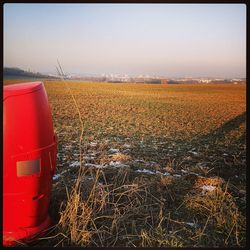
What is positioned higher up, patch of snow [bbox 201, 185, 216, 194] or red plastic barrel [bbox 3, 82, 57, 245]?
red plastic barrel [bbox 3, 82, 57, 245]

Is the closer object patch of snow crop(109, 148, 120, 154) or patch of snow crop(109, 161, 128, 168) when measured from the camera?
patch of snow crop(109, 161, 128, 168)

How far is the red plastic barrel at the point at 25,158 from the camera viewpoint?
2025 millimetres

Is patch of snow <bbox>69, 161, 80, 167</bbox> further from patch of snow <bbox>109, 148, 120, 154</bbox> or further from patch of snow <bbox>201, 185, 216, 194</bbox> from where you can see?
patch of snow <bbox>201, 185, 216, 194</bbox>

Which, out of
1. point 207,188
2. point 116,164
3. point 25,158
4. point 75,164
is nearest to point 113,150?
point 116,164

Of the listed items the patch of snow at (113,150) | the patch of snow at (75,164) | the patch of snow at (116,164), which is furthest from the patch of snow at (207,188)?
the patch of snow at (113,150)

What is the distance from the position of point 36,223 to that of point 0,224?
10.1 inches

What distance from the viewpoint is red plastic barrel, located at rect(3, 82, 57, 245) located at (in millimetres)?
2025

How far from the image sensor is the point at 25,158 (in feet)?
6.70

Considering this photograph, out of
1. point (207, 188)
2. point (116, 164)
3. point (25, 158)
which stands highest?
point (25, 158)

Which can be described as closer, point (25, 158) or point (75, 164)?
point (25, 158)

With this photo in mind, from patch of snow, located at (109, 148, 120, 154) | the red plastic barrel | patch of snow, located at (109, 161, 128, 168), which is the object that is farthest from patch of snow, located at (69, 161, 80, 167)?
the red plastic barrel

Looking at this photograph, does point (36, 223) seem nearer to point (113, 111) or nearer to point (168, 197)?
point (168, 197)

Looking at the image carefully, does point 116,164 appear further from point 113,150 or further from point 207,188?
point 207,188

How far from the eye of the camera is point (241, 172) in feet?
13.1
